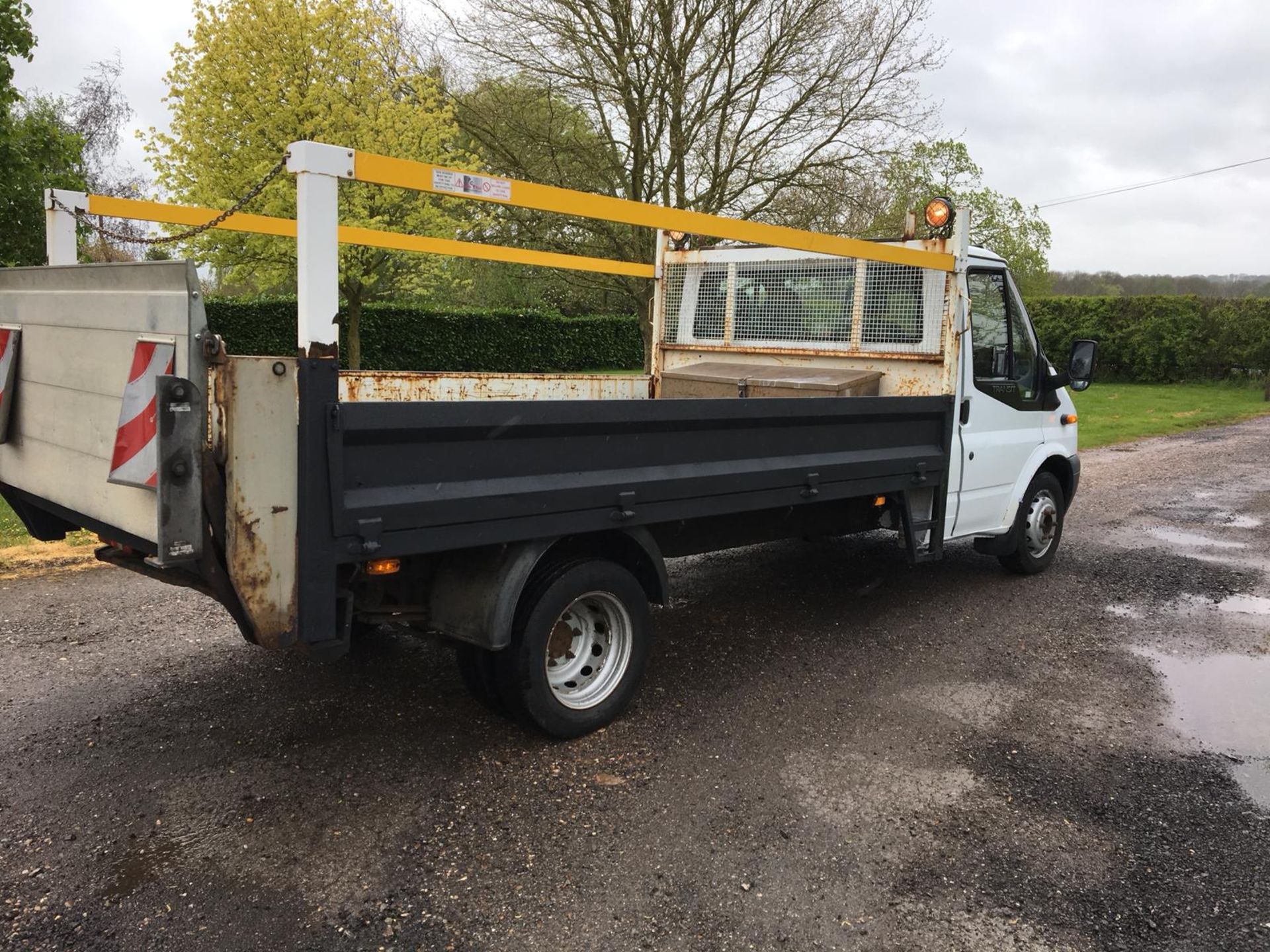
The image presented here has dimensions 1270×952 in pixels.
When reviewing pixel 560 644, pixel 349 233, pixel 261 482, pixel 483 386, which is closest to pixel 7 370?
pixel 261 482

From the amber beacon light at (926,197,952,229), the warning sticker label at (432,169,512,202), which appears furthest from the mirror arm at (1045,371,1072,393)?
the warning sticker label at (432,169,512,202)

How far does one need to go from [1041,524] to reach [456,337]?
16.7 metres

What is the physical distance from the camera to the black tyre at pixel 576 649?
140 inches

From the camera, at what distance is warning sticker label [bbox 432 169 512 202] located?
3062 millimetres

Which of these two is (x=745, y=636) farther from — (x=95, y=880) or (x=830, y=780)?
(x=95, y=880)

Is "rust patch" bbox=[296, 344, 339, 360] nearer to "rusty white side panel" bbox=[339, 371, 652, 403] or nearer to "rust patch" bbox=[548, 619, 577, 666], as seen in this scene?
"rusty white side panel" bbox=[339, 371, 652, 403]

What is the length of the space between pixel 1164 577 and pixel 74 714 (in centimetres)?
666

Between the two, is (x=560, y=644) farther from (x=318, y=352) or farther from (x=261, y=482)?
(x=318, y=352)

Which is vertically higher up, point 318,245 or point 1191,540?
point 318,245

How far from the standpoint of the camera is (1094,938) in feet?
8.89

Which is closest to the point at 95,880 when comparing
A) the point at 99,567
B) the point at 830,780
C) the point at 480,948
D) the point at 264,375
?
the point at 480,948

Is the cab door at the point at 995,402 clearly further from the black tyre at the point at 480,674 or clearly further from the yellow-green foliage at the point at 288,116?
the yellow-green foliage at the point at 288,116

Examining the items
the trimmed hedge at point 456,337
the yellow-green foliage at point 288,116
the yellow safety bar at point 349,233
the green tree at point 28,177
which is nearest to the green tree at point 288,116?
the yellow-green foliage at point 288,116

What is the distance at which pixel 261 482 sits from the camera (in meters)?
2.85
